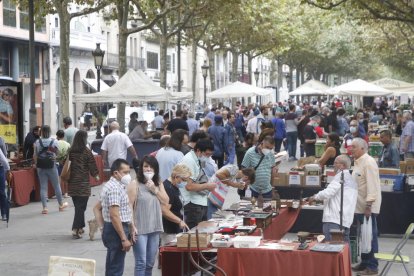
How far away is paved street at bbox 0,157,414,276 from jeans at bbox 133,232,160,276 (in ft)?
5.83

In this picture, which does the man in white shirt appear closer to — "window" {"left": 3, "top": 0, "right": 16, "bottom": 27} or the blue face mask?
the blue face mask

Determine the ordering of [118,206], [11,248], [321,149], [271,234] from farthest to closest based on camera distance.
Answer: [321,149]
[11,248]
[271,234]
[118,206]

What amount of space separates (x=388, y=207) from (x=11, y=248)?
5.99 metres

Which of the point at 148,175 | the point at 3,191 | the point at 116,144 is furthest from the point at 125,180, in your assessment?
the point at 116,144

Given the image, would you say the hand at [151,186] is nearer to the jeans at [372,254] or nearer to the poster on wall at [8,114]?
the jeans at [372,254]

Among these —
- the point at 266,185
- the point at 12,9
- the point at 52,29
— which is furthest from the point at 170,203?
the point at 52,29

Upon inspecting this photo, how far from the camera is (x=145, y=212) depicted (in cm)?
992

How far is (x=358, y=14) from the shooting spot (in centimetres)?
3512

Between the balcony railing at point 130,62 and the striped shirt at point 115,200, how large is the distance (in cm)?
5295

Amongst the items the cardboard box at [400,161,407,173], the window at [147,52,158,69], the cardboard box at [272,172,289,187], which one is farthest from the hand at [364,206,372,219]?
the window at [147,52,158,69]

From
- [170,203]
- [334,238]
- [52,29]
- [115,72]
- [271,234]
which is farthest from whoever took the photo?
[115,72]

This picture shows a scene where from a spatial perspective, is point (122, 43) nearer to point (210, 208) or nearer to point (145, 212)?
point (210, 208)

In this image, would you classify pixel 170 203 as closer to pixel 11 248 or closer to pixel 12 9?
pixel 11 248

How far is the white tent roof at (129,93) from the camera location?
25.2 m
